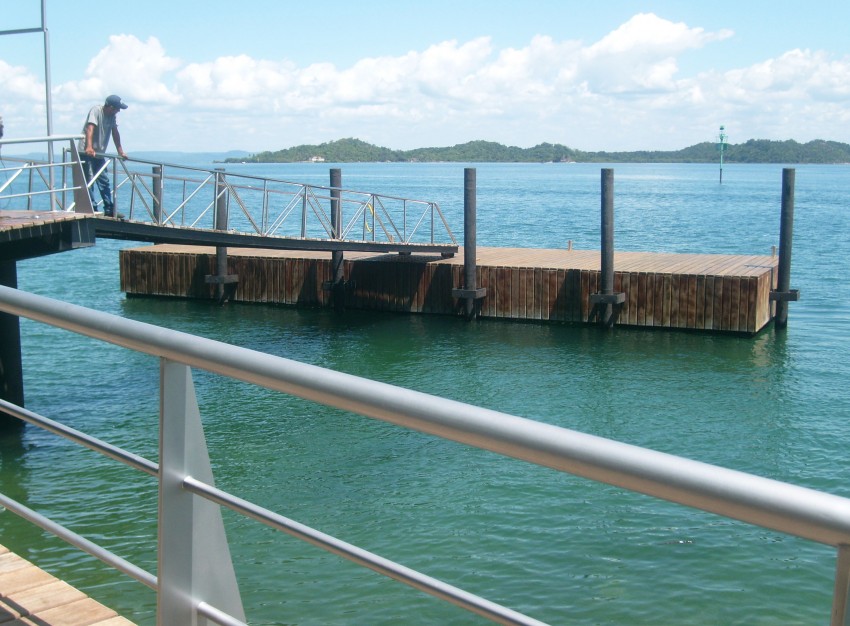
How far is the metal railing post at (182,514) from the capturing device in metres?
2.08

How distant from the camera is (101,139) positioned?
16.1 meters

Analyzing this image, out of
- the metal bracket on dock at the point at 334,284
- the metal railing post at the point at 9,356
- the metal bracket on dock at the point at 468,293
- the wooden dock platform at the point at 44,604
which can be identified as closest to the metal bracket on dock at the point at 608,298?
the metal bracket on dock at the point at 468,293

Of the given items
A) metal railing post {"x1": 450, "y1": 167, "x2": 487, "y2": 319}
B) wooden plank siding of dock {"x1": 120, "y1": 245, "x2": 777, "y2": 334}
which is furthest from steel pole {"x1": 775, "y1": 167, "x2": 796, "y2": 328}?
metal railing post {"x1": 450, "y1": 167, "x2": 487, "y2": 319}

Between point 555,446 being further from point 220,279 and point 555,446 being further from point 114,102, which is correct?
point 220,279

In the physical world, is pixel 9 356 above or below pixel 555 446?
below

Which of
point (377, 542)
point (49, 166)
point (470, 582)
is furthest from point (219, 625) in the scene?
point (49, 166)

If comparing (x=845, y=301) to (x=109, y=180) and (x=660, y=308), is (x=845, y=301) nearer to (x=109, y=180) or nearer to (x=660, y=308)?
(x=660, y=308)

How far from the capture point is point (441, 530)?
11.1m

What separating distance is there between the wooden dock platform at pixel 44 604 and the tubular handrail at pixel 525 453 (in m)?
0.96

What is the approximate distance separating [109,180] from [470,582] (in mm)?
9710

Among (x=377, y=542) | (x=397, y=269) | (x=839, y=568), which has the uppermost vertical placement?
(x=839, y=568)

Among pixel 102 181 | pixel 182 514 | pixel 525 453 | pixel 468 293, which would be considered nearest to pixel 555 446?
pixel 525 453

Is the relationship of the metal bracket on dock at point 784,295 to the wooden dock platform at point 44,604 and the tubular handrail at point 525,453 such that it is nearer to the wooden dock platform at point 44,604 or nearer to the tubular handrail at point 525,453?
the wooden dock platform at point 44,604

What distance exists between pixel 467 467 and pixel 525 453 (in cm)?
1191
